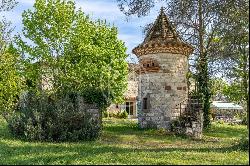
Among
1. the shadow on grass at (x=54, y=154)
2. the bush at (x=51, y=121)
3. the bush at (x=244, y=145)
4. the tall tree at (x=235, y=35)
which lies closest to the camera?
the shadow on grass at (x=54, y=154)

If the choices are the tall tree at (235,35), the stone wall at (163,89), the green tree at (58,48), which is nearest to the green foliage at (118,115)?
the green tree at (58,48)

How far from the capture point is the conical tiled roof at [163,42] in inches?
1045

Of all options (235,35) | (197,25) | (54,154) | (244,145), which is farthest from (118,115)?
(54,154)

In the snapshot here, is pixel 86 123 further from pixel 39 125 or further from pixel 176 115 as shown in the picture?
pixel 176 115

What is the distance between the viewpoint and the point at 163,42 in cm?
2648

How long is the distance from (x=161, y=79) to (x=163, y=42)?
226 cm

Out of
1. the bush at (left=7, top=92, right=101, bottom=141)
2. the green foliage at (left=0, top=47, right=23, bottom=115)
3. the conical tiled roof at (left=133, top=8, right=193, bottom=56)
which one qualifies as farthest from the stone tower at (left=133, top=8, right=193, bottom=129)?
the green foliage at (left=0, top=47, right=23, bottom=115)

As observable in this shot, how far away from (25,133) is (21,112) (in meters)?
1.92

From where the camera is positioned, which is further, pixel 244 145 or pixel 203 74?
pixel 203 74

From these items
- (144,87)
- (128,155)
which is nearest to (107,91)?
(144,87)

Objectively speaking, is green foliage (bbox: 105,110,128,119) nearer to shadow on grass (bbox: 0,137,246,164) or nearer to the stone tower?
the stone tower

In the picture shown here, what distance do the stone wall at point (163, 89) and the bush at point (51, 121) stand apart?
564 cm

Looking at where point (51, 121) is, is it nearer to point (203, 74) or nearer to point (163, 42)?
point (163, 42)

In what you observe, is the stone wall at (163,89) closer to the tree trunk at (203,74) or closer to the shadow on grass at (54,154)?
the tree trunk at (203,74)
